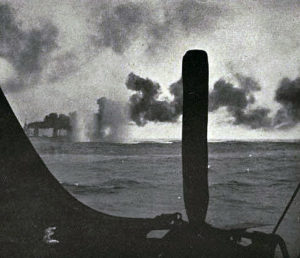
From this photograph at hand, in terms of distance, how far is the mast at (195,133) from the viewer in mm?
2695

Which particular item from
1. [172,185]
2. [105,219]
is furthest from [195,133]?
[172,185]

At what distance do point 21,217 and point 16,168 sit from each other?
0.52 metres

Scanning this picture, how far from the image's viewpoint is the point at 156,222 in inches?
129

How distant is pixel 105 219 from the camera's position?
378cm

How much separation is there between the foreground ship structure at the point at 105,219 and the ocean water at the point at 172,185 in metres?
18.3

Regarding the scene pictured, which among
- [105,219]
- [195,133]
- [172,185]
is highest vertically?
[195,133]

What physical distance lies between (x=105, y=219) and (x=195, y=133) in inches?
63.7

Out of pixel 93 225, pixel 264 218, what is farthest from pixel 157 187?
pixel 93 225

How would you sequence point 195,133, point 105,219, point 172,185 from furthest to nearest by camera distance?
point 172,185 < point 105,219 < point 195,133

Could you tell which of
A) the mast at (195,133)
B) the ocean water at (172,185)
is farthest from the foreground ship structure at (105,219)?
the ocean water at (172,185)

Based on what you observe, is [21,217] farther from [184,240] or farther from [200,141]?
[200,141]

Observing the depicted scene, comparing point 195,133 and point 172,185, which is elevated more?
point 195,133

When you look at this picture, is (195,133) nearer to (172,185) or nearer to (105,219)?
(105,219)

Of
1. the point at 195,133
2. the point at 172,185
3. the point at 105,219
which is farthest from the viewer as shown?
the point at 172,185
